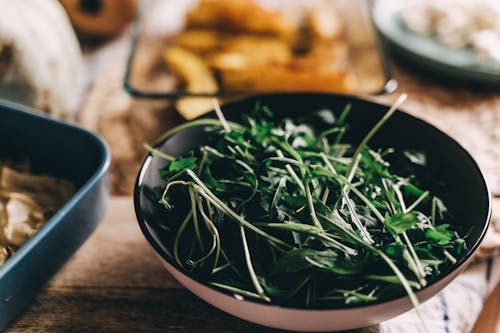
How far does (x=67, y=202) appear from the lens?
66cm

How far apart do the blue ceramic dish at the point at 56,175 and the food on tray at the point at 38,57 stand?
99mm

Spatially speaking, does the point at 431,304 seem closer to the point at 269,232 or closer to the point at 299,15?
the point at 269,232

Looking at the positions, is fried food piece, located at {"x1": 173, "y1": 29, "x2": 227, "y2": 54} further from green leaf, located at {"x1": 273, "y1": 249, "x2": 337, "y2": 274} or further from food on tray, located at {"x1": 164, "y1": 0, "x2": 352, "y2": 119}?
green leaf, located at {"x1": 273, "y1": 249, "x2": 337, "y2": 274}

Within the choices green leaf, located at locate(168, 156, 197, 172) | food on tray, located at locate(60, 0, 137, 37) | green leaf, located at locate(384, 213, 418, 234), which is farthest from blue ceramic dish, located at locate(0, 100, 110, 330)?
food on tray, located at locate(60, 0, 137, 37)

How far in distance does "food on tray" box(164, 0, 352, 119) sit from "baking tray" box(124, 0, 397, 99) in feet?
0.08

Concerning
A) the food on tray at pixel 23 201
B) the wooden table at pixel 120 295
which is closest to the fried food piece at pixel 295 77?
the wooden table at pixel 120 295

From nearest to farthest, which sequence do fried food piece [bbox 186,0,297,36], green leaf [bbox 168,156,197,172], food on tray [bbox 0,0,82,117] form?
1. green leaf [bbox 168,156,197,172]
2. food on tray [bbox 0,0,82,117]
3. fried food piece [bbox 186,0,297,36]

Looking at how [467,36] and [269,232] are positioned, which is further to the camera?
[467,36]

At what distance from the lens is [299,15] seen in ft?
4.16

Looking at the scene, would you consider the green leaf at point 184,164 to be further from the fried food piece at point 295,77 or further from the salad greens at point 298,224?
the fried food piece at point 295,77

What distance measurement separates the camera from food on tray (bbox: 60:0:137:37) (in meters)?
1.22

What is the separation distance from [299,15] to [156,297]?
81 cm

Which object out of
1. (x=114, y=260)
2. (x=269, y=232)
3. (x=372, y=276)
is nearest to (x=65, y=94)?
(x=114, y=260)

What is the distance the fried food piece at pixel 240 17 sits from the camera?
113 centimetres
